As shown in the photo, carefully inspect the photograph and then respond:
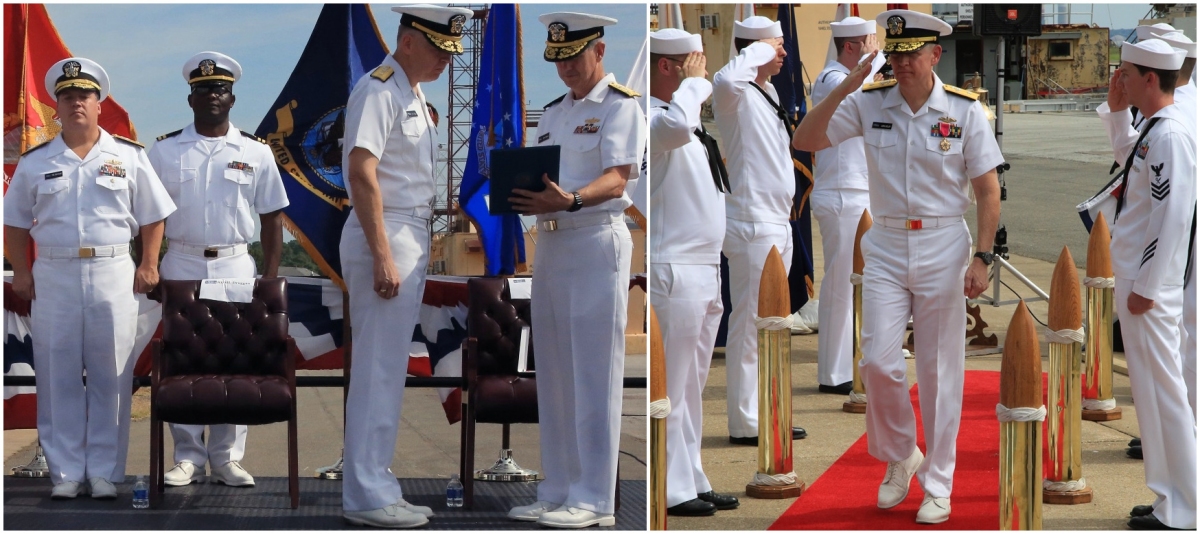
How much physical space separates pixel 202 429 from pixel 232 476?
379 millimetres

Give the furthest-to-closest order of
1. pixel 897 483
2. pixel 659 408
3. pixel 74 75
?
pixel 74 75 → pixel 897 483 → pixel 659 408

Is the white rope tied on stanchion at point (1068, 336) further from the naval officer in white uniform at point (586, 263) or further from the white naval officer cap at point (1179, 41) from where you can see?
the naval officer in white uniform at point (586, 263)

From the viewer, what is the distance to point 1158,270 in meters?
4.27

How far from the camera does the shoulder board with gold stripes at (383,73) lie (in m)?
4.12

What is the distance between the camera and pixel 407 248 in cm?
424

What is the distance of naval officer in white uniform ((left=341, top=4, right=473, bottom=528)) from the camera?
4.08m

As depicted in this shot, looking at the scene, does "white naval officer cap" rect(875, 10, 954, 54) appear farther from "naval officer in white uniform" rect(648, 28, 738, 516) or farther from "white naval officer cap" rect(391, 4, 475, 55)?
"white naval officer cap" rect(391, 4, 475, 55)

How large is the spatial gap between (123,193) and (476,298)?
1.36m

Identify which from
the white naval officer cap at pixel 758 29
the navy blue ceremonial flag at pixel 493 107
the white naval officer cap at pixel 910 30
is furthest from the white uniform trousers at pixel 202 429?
the white naval officer cap at pixel 910 30

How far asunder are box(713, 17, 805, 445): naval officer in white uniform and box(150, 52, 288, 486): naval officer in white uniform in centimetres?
186

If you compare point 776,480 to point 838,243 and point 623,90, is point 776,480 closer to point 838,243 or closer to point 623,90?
point 623,90

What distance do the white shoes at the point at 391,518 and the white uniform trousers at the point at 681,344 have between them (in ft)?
2.75

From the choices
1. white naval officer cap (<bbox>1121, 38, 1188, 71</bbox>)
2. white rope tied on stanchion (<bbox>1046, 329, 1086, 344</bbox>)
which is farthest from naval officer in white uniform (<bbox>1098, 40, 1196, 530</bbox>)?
white rope tied on stanchion (<bbox>1046, 329, 1086, 344</bbox>)

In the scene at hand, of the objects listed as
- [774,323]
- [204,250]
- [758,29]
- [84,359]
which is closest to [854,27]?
[758,29]
